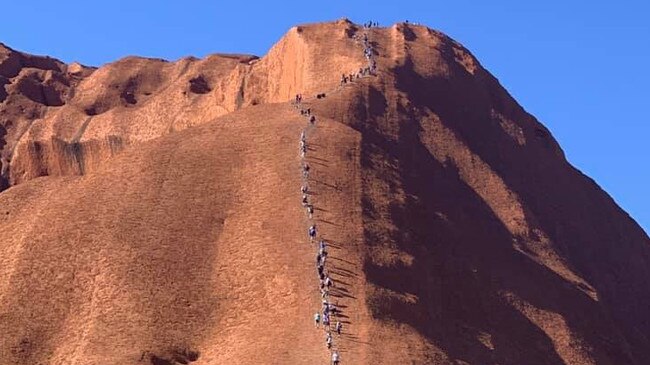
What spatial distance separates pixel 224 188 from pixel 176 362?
592 inches

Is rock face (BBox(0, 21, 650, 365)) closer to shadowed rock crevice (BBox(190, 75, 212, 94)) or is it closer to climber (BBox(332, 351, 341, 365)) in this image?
climber (BBox(332, 351, 341, 365))

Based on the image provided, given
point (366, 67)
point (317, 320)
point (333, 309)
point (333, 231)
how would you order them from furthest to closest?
1. point (366, 67)
2. point (333, 231)
3. point (333, 309)
4. point (317, 320)

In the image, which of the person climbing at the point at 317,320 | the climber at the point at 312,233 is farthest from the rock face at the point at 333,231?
the climber at the point at 312,233

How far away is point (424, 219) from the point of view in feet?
225

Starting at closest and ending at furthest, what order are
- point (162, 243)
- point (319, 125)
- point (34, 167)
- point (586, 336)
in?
point (162, 243), point (586, 336), point (319, 125), point (34, 167)

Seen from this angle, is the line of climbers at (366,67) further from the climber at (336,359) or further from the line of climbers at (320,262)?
the climber at (336,359)

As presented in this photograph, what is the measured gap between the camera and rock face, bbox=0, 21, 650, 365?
5834 centimetres

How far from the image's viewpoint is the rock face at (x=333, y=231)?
5834 cm

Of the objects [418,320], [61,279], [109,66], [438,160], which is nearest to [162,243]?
[61,279]

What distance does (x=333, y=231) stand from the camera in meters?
63.9

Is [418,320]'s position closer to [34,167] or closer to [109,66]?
[34,167]

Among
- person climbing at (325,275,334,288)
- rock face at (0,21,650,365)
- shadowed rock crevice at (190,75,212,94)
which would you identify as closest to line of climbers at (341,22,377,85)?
rock face at (0,21,650,365)

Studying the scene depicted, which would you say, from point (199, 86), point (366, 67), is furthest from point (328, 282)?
point (199, 86)

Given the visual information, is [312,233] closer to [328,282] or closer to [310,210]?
[310,210]
